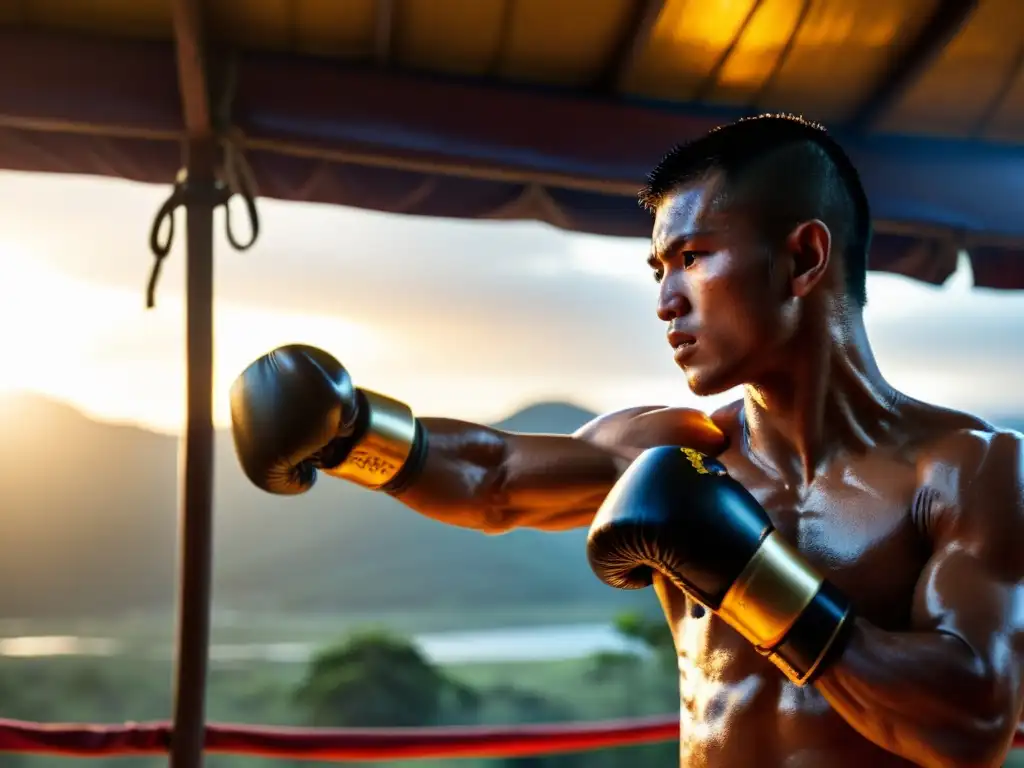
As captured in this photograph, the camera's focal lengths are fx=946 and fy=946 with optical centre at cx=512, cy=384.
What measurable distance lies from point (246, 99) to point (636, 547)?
1.67 meters

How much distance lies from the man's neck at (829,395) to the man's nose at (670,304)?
13 centimetres

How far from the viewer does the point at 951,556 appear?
3.10 feet

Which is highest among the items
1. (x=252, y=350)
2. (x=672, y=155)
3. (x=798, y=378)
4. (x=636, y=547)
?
(x=252, y=350)

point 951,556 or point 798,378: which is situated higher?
point 798,378

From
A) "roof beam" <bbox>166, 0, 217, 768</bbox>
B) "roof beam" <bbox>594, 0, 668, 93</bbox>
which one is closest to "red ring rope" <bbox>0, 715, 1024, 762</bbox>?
"roof beam" <bbox>166, 0, 217, 768</bbox>

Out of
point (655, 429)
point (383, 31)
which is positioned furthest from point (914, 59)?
point (655, 429)

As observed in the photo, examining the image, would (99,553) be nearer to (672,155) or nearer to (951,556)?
(672,155)

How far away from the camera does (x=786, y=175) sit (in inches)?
43.1

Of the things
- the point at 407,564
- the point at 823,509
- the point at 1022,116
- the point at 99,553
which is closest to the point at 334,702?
the point at 407,564

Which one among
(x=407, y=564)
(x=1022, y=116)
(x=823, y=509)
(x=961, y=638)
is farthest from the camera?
(x=407, y=564)

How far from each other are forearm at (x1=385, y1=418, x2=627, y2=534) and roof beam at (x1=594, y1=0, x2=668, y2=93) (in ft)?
4.32

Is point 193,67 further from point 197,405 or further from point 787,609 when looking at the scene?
point 787,609

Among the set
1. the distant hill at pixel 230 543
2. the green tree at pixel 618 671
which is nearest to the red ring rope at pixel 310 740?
the distant hill at pixel 230 543

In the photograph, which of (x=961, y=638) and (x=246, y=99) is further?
(x=246, y=99)
